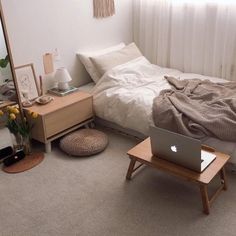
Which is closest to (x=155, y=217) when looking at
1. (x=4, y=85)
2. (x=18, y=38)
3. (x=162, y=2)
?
(x=4, y=85)

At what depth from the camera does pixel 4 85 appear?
8.78 ft

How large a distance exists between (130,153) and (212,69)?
1.73 m

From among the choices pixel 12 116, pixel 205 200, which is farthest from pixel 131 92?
pixel 205 200

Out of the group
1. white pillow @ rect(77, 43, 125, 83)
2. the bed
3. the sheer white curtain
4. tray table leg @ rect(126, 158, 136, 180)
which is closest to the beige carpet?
tray table leg @ rect(126, 158, 136, 180)

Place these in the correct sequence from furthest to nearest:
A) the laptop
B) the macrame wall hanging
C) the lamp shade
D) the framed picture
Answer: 1. the macrame wall hanging
2. the lamp shade
3. the framed picture
4. the laptop

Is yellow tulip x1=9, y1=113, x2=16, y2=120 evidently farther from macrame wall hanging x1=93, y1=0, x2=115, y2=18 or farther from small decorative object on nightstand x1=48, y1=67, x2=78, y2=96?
macrame wall hanging x1=93, y1=0, x2=115, y2=18

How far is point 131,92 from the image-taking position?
2.98 meters

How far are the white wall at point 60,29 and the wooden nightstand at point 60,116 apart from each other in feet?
1.44

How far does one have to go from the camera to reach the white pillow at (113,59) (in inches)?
129

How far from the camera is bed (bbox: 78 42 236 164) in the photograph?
2.78m

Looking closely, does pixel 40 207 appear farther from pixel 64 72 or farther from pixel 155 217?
pixel 64 72

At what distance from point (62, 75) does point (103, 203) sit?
138 cm

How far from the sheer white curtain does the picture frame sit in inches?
62.7

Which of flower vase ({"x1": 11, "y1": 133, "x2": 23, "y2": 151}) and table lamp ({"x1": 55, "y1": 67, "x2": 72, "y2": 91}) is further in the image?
table lamp ({"x1": 55, "y1": 67, "x2": 72, "y2": 91})
